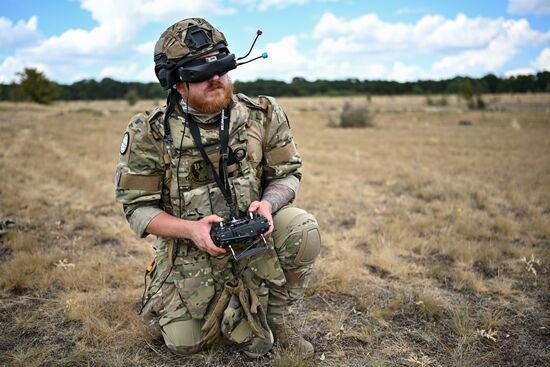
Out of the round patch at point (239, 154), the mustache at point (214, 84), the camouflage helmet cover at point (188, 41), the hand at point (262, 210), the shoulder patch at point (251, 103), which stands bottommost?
the hand at point (262, 210)

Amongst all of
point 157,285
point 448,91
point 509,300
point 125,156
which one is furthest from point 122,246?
point 448,91

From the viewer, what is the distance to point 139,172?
2568mm

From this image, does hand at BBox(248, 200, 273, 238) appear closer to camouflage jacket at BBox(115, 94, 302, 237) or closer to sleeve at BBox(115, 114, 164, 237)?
camouflage jacket at BBox(115, 94, 302, 237)

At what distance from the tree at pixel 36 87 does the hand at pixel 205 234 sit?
55.5 meters

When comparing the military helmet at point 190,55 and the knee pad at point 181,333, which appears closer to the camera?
the military helmet at point 190,55

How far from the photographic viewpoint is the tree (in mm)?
50031

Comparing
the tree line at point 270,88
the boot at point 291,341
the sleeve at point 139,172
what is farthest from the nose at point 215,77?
the tree line at point 270,88

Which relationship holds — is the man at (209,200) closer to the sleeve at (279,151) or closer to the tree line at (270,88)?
the sleeve at (279,151)

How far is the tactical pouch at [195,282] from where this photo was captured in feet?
8.73

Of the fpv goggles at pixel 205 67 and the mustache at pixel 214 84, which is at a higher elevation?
the fpv goggles at pixel 205 67

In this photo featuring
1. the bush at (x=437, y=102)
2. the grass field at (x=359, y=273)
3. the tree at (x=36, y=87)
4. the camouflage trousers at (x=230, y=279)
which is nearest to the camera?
the camouflage trousers at (x=230, y=279)

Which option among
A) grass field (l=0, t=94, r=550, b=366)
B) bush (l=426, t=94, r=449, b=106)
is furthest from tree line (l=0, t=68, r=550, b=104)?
grass field (l=0, t=94, r=550, b=366)

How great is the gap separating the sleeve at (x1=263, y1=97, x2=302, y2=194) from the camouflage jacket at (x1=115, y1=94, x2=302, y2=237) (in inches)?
3.7

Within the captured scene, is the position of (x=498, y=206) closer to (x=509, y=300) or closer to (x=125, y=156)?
(x=509, y=300)
